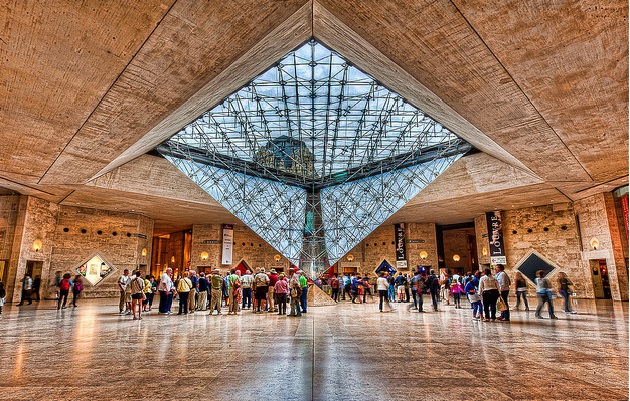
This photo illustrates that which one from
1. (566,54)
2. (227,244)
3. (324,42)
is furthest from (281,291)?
(227,244)

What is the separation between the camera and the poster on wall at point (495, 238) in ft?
69.7

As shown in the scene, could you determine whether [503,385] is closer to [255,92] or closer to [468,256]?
[255,92]

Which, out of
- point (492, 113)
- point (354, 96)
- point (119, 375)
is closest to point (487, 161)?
point (354, 96)

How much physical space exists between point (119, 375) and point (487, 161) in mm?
16657

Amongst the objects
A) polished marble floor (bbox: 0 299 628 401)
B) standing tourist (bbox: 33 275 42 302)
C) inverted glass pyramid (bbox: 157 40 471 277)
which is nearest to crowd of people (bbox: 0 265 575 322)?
polished marble floor (bbox: 0 299 628 401)

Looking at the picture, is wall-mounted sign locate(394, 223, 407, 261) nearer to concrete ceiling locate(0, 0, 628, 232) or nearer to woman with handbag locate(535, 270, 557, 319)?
concrete ceiling locate(0, 0, 628, 232)

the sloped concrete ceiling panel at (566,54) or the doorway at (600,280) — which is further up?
the sloped concrete ceiling panel at (566,54)

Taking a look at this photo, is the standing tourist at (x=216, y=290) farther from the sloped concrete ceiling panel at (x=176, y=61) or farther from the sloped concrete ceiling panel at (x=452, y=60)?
the sloped concrete ceiling panel at (x=452, y=60)

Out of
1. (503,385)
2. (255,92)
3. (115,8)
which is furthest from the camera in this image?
(255,92)

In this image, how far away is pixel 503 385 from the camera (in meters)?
3.08

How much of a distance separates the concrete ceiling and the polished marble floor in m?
4.89

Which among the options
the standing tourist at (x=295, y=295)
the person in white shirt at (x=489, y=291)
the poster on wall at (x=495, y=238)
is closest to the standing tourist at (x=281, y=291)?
the standing tourist at (x=295, y=295)

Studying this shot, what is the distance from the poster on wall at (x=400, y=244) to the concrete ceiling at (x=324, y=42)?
1434 centimetres

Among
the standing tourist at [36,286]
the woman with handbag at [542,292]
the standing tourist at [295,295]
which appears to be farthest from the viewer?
the standing tourist at [36,286]
